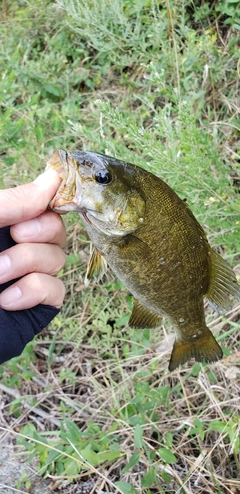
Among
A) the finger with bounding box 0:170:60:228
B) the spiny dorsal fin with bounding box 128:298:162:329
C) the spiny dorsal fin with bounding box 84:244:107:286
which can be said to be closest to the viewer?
the finger with bounding box 0:170:60:228

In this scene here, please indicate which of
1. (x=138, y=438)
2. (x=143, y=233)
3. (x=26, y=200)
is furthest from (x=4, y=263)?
A: (x=138, y=438)

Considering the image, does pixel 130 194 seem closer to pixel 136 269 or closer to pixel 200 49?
pixel 136 269

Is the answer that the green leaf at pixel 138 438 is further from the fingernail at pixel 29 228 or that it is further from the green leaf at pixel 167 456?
the fingernail at pixel 29 228

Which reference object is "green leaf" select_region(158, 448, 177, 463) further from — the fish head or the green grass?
the fish head

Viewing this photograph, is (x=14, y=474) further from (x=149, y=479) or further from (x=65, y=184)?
(x=65, y=184)

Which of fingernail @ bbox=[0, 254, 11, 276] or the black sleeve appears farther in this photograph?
the black sleeve

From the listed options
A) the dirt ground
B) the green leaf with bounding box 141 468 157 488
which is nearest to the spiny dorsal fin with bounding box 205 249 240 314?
the green leaf with bounding box 141 468 157 488
